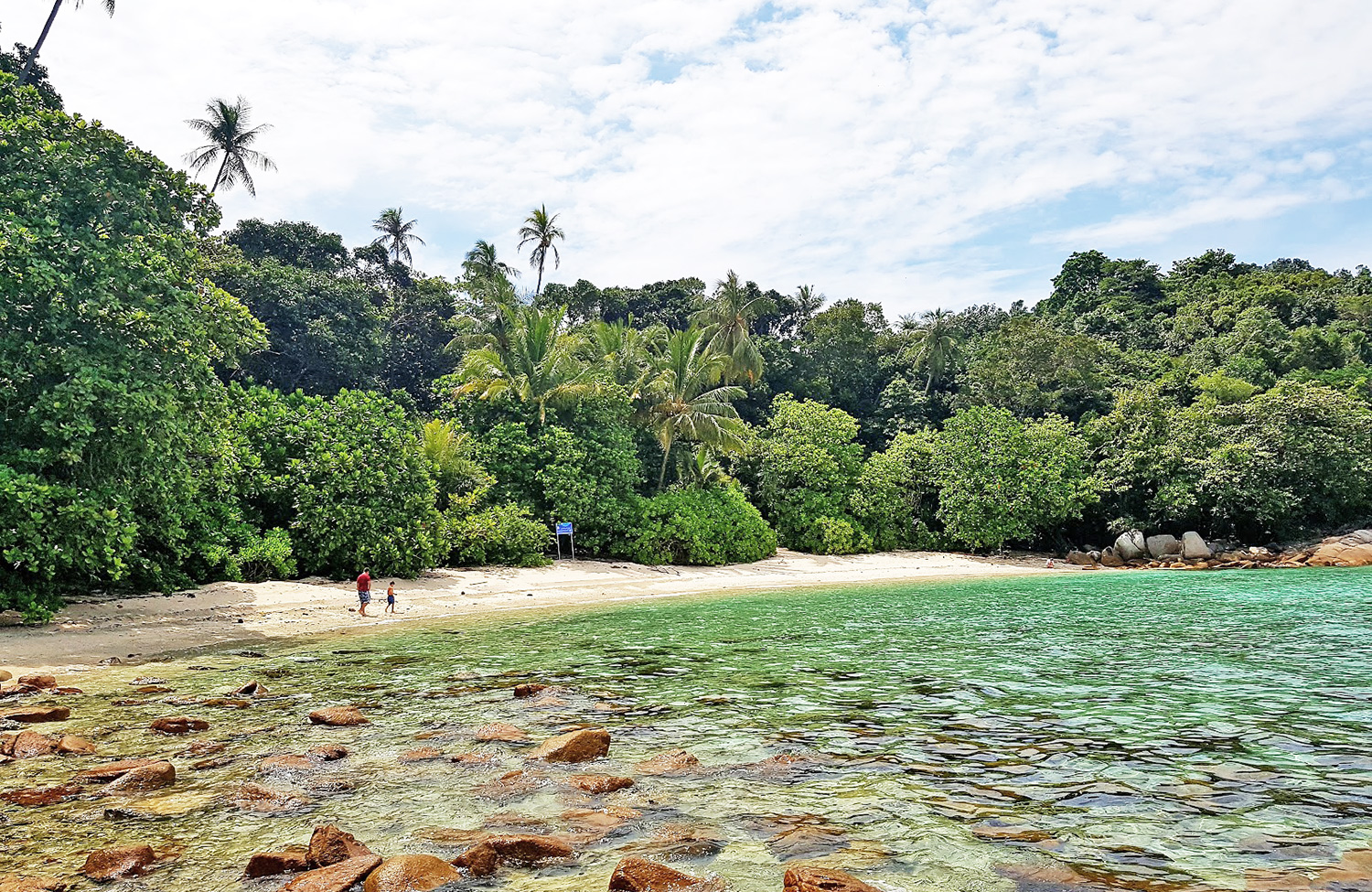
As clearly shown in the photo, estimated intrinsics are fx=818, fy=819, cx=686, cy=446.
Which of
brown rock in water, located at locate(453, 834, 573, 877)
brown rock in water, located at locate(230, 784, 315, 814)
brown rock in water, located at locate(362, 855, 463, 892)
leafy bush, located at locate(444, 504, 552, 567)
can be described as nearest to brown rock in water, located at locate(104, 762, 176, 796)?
brown rock in water, located at locate(230, 784, 315, 814)

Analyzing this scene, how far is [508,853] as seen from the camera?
15.1ft

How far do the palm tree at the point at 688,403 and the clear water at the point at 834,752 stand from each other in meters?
18.1

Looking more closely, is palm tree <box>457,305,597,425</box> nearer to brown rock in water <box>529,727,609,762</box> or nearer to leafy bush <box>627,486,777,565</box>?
leafy bush <box>627,486,777,565</box>

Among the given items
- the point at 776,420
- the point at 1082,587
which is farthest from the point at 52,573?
the point at 776,420

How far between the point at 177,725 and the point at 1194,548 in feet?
132

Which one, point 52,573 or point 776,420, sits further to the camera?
point 776,420

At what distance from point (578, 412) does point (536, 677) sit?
2037 cm

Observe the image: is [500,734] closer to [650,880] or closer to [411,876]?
[411,876]

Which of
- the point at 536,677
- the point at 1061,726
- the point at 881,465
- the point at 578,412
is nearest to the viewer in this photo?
the point at 1061,726

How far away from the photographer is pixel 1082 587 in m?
26.6

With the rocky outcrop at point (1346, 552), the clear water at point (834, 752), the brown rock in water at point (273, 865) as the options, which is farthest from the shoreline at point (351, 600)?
the rocky outcrop at point (1346, 552)

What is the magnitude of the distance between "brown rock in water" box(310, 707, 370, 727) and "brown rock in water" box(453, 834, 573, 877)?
12.9 ft

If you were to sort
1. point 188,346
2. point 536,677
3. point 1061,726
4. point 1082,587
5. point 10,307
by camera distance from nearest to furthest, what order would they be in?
1. point 1061,726
2. point 536,677
3. point 10,307
4. point 188,346
5. point 1082,587

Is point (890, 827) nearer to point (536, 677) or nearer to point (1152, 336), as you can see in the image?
point (536, 677)
